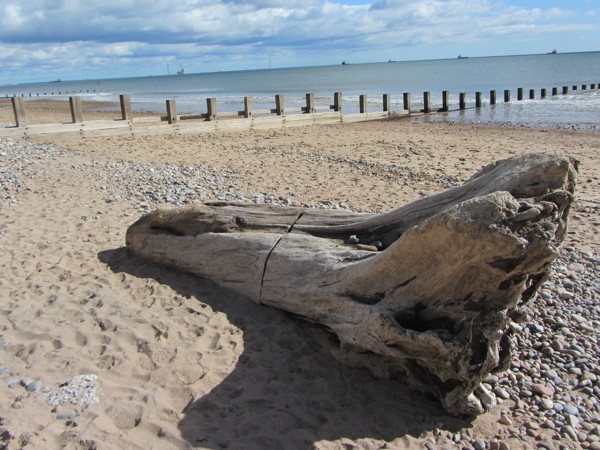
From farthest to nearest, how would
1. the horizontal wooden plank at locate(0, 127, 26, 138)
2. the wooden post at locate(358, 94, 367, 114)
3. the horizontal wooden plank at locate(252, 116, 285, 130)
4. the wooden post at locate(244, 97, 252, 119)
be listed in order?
the wooden post at locate(358, 94, 367, 114) < the wooden post at locate(244, 97, 252, 119) < the horizontal wooden plank at locate(252, 116, 285, 130) < the horizontal wooden plank at locate(0, 127, 26, 138)

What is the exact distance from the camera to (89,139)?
13.6m

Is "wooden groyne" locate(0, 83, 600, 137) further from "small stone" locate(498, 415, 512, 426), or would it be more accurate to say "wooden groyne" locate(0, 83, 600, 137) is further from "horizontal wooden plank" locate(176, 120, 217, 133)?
"small stone" locate(498, 415, 512, 426)

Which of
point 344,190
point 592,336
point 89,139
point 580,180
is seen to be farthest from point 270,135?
point 592,336

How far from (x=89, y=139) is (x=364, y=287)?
12.1m

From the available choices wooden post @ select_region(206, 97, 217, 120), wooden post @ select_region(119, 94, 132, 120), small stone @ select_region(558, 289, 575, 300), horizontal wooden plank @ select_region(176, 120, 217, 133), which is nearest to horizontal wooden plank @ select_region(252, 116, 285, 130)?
wooden post @ select_region(206, 97, 217, 120)

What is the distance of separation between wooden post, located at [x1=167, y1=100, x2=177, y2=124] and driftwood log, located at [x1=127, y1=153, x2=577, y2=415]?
38.9 feet

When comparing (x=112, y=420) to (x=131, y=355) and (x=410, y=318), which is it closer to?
(x=131, y=355)

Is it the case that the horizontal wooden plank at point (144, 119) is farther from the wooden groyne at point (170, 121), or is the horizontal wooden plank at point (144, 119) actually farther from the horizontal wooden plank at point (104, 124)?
the horizontal wooden plank at point (104, 124)

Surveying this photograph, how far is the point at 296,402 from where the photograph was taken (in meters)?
3.23

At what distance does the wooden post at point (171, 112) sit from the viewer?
595 inches

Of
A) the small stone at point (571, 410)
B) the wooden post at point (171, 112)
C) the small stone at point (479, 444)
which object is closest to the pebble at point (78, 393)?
the small stone at point (479, 444)

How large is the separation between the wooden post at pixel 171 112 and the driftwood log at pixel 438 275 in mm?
11863

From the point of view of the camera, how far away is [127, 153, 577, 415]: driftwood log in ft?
9.39

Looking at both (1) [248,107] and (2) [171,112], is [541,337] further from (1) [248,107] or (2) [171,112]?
(1) [248,107]
